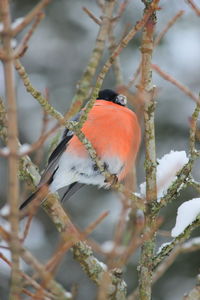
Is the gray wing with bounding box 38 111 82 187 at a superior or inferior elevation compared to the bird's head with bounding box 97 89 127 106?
inferior

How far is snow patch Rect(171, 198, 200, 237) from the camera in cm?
212

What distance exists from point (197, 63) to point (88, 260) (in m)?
3.99

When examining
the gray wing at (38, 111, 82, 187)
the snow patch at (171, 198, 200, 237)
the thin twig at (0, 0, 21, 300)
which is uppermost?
the gray wing at (38, 111, 82, 187)

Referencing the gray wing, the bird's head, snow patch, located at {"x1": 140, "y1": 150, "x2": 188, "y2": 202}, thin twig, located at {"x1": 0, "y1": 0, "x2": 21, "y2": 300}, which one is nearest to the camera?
thin twig, located at {"x1": 0, "y1": 0, "x2": 21, "y2": 300}

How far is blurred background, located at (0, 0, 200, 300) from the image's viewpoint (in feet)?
16.8

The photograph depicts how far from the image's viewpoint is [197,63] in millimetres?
6023

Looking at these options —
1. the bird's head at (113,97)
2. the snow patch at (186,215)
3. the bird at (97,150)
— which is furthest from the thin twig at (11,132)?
the bird's head at (113,97)

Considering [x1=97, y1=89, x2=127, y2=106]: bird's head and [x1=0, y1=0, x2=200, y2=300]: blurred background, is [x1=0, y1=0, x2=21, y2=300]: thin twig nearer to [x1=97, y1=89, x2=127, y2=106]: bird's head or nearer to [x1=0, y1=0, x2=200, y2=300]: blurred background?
[x1=97, y1=89, x2=127, y2=106]: bird's head

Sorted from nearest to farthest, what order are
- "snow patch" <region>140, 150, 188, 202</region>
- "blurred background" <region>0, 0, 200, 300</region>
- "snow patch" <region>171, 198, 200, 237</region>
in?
1. "snow patch" <region>171, 198, 200, 237</region>
2. "snow patch" <region>140, 150, 188, 202</region>
3. "blurred background" <region>0, 0, 200, 300</region>

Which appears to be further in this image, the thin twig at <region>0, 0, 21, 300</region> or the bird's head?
the bird's head

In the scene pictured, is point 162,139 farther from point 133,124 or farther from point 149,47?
point 149,47

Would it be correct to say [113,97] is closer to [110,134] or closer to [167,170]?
[110,134]

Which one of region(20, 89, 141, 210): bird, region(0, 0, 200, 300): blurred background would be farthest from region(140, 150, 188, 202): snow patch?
region(0, 0, 200, 300): blurred background

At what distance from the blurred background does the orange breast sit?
172 centimetres
